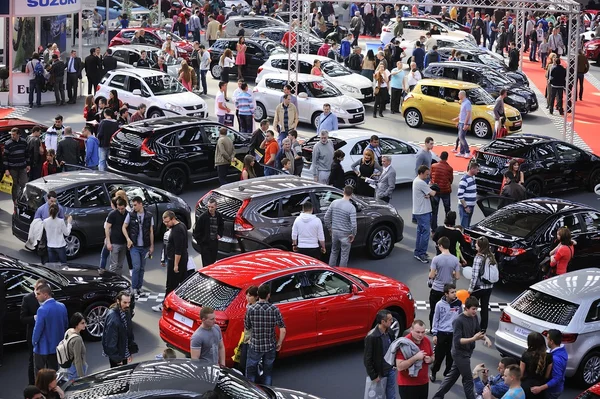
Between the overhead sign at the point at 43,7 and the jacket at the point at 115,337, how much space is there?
20.5m

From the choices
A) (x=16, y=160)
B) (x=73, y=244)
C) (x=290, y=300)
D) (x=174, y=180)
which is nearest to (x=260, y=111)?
(x=174, y=180)

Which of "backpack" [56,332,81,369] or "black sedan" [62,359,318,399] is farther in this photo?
"backpack" [56,332,81,369]

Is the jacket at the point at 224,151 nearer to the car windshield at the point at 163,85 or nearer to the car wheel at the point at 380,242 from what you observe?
the car wheel at the point at 380,242

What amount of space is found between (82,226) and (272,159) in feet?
15.8

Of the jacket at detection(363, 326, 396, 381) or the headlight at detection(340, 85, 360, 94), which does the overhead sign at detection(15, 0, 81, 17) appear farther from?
the jacket at detection(363, 326, 396, 381)

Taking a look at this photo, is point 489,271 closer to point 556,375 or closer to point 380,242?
point 556,375

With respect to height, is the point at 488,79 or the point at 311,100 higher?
the point at 488,79

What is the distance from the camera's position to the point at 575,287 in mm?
14188

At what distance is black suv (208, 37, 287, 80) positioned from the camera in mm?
36750

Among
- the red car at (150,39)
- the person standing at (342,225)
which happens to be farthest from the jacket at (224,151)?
the red car at (150,39)

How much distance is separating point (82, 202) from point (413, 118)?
45.7 feet

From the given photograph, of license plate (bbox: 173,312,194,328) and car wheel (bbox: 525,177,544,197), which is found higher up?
car wheel (bbox: 525,177,544,197)

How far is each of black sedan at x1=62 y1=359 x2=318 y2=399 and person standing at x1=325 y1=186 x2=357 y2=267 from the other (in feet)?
22.4

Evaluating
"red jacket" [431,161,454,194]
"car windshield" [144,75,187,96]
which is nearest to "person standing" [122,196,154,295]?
A: "red jacket" [431,161,454,194]
